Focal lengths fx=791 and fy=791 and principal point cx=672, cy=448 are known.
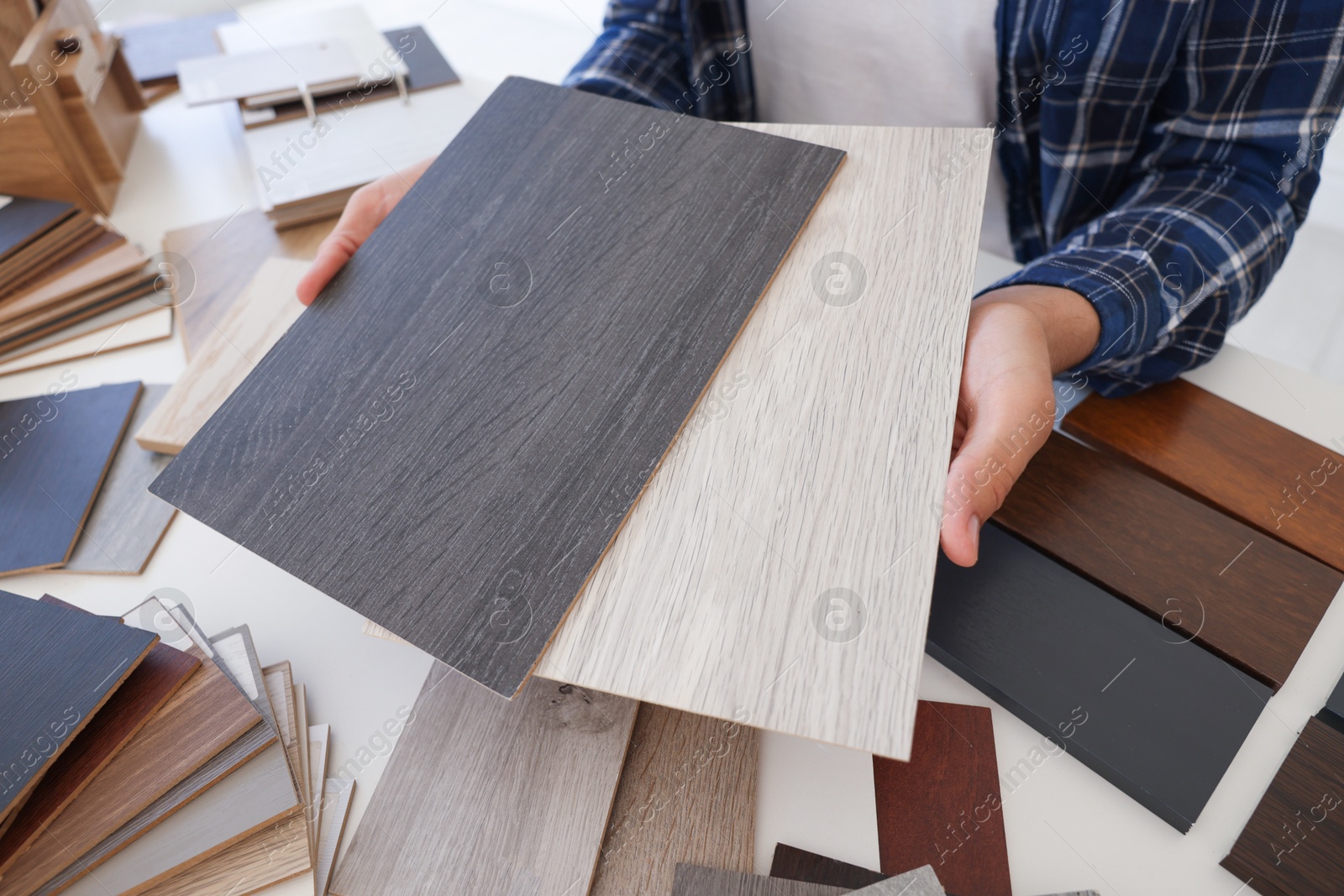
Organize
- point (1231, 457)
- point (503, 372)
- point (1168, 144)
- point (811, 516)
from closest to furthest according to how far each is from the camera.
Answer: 1. point (811, 516)
2. point (503, 372)
3. point (1231, 457)
4. point (1168, 144)

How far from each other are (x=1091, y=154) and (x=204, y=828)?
1.30 m

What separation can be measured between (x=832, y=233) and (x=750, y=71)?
680mm

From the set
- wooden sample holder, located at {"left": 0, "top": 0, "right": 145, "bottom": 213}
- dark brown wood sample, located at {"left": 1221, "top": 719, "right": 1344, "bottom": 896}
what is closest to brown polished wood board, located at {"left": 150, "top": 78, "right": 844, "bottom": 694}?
dark brown wood sample, located at {"left": 1221, "top": 719, "right": 1344, "bottom": 896}

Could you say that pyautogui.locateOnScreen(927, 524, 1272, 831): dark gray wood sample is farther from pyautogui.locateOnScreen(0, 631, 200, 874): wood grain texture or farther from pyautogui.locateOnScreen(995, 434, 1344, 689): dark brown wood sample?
pyautogui.locateOnScreen(0, 631, 200, 874): wood grain texture

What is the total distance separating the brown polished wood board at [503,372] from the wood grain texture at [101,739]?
18 cm

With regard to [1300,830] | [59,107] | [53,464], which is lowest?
[1300,830]

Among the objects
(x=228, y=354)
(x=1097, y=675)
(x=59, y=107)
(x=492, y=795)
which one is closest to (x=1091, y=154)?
(x=1097, y=675)

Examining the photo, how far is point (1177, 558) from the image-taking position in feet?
2.74

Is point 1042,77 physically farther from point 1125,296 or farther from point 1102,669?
point 1102,669

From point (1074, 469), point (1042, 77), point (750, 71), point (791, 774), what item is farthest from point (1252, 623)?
point (750, 71)

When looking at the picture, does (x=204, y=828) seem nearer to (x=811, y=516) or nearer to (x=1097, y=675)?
(x=811, y=516)

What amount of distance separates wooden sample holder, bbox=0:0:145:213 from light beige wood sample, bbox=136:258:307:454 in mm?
423

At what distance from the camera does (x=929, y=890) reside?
0.59 metres

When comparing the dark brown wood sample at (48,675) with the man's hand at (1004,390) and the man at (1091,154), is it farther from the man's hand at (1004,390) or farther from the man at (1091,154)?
the man's hand at (1004,390)
